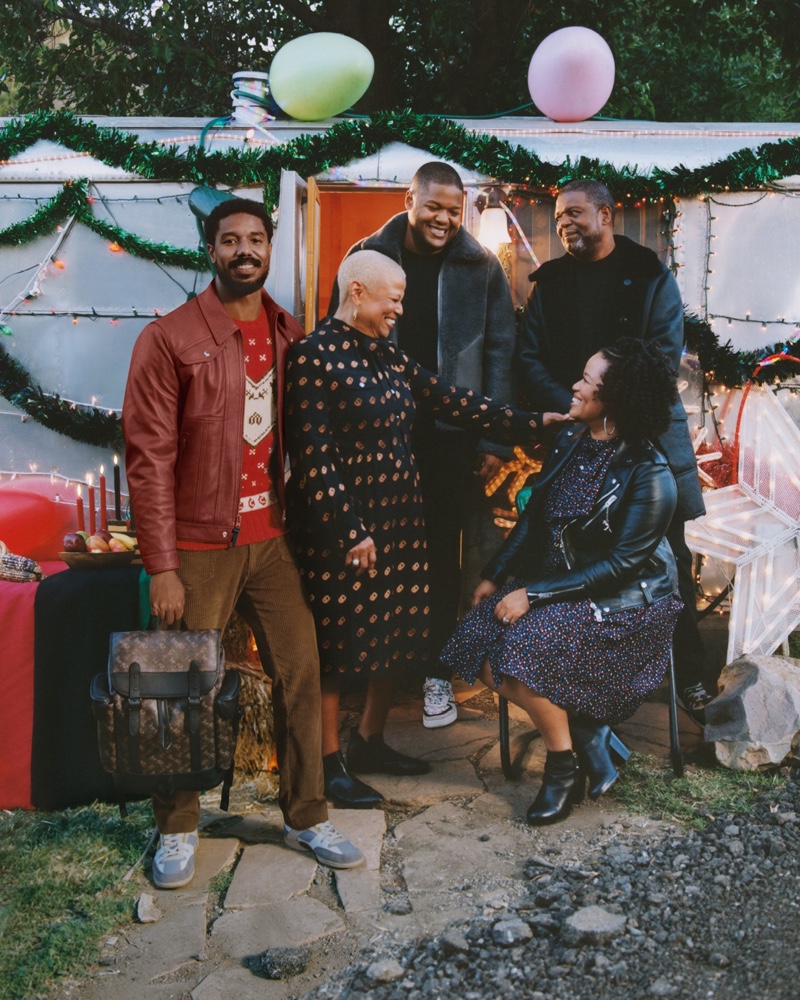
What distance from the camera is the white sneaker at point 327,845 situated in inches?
138

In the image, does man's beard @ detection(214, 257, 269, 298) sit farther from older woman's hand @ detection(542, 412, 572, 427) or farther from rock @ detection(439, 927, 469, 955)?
rock @ detection(439, 927, 469, 955)

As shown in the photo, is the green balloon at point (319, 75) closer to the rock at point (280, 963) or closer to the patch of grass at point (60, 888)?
the patch of grass at point (60, 888)

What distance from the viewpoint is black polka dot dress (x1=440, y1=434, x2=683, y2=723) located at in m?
3.82

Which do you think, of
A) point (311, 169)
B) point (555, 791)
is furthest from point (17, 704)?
point (311, 169)

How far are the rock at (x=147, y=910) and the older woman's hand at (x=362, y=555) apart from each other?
1300 millimetres

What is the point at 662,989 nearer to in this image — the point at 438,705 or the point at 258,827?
the point at 258,827

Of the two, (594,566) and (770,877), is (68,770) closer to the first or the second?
(594,566)

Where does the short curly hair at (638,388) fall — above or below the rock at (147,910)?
above

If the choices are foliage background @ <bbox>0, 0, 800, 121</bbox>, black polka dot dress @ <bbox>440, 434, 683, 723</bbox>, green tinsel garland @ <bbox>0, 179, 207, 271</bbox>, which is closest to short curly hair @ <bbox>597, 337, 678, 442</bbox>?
black polka dot dress @ <bbox>440, 434, 683, 723</bbox>

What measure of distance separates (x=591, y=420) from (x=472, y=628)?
975 mm

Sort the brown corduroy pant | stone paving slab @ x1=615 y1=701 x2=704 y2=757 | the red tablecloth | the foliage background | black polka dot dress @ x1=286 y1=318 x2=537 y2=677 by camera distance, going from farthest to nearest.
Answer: the foliage background
stone paving slab @ x1=615 y1=701 x2=704 y2=757
the red tablecloth
black polka dot dress @ x1=286 y1=318 x2=537 y2=677
the brown corduroy pant

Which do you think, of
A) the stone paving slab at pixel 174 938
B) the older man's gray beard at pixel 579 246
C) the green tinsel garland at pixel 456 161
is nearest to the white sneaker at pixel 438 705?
the stone paving slab at pixel 174 938

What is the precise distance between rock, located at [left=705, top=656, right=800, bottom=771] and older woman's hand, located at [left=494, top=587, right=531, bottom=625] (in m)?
1.09

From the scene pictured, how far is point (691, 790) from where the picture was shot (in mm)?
4012
